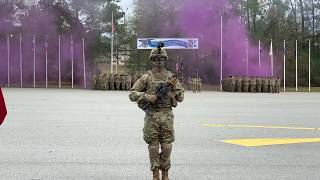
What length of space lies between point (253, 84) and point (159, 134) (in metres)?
35.0

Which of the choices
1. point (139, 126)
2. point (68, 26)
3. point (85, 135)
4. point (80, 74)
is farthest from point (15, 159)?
point (68, 26)

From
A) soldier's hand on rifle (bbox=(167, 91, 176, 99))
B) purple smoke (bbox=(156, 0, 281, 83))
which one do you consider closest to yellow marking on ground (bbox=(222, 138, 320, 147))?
soldier's hand on rifle (bbox=(167, 91, 176, 99))

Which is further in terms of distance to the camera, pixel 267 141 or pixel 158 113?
pixel 267 141

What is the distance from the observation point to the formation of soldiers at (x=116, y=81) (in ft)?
134

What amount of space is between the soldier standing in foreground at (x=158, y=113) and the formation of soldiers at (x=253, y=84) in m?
34.7

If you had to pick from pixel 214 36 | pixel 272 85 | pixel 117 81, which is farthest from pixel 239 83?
pixel 117 81

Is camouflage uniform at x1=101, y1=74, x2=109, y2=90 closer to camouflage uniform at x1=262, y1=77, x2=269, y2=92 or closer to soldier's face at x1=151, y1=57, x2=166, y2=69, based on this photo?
camouflage uniform at x1=262, y1=77, x2=269, y2=92

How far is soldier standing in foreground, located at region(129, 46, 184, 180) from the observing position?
6.69 m

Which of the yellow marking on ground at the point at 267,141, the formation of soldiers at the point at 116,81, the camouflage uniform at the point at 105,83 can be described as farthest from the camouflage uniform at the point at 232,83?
the yellow marking on ground at the point at 267,141

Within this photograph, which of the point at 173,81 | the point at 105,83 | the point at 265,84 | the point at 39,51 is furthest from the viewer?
the point at 39,51

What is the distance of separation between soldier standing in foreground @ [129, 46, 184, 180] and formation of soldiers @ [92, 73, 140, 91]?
33.8 metres

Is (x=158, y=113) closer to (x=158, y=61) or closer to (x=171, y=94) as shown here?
(x=171, y=94)

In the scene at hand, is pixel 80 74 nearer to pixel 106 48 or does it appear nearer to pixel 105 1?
pixel 106 48

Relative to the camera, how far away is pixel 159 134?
6746 mm
